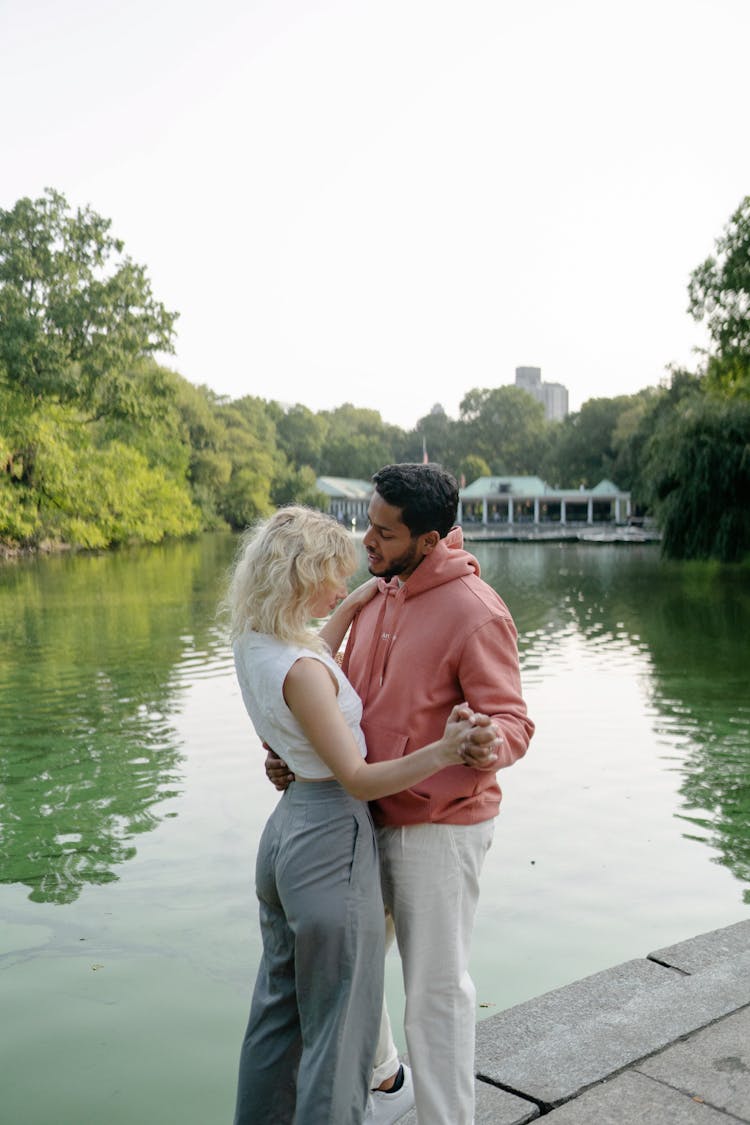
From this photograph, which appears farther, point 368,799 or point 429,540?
point 429,540

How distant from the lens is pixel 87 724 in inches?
380

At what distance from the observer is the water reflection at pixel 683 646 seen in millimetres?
7348

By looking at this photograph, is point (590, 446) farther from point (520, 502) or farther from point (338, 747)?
point (338, 747)

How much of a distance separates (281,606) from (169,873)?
4012 millimetres

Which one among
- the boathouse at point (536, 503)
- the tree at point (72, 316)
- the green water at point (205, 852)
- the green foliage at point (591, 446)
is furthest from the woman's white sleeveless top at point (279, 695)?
the green foliage at point (591, 446)

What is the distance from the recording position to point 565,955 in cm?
486

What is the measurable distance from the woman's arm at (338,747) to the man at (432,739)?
0.16 meters

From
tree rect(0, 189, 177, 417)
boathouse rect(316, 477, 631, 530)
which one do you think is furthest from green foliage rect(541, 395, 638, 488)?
tree rect(0, 189, 177, 417)

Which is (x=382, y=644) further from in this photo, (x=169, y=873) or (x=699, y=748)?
Answer: (x=699, y=748)

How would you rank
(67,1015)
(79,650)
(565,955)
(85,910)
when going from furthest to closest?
(79,650) < (85,910) < (565,955) < (67,1015)

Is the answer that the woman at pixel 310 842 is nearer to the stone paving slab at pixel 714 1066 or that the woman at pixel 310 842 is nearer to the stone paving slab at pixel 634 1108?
the stone paving slab at pixel 634 1108

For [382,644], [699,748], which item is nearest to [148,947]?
[382,644]

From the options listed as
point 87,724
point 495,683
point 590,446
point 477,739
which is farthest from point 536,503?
point 477,739

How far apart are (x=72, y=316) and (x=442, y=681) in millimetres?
38023
